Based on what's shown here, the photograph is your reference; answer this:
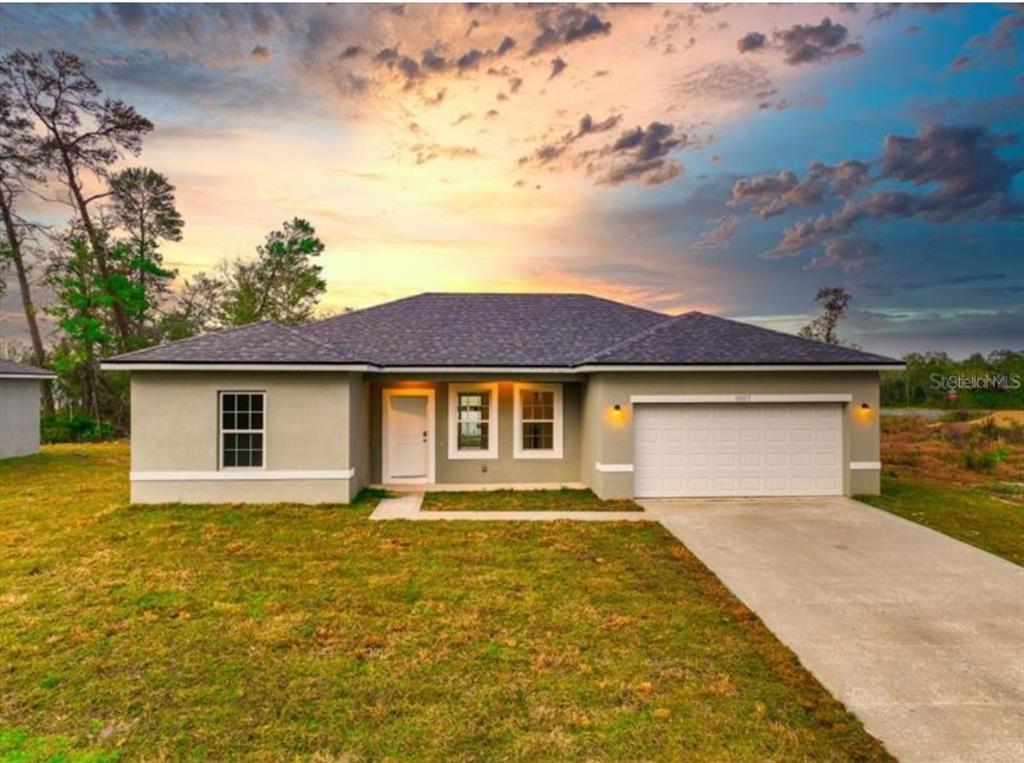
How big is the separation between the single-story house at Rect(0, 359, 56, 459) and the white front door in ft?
45.1

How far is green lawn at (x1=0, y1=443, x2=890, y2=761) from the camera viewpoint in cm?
366

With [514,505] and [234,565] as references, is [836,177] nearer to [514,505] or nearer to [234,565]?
[514,505]

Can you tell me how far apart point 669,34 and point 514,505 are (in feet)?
40.1

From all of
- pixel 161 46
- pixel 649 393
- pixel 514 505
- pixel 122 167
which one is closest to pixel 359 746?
pixel 514 505

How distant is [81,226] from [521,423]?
26.4 meters

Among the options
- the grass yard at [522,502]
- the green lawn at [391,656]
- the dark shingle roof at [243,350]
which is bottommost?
the grass yard at [522,502]

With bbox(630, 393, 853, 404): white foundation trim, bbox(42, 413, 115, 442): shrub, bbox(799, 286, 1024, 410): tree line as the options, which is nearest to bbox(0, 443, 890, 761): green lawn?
bbox(630, 393, 853, 404): white foundation trim

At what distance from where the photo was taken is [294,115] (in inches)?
631

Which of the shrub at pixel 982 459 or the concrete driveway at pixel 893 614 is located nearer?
the concrete driveway at pixel 893 614

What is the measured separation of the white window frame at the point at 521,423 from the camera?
13516mm

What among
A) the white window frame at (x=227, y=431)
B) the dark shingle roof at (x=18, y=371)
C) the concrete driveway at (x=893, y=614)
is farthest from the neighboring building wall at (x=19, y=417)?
the concrete driveway at (x=893, y=614)

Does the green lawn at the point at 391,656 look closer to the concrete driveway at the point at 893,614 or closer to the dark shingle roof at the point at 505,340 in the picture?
the concrete driveway at the point at 893,614

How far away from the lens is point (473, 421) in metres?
13.6

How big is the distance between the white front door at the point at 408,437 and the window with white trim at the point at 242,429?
122 inches
